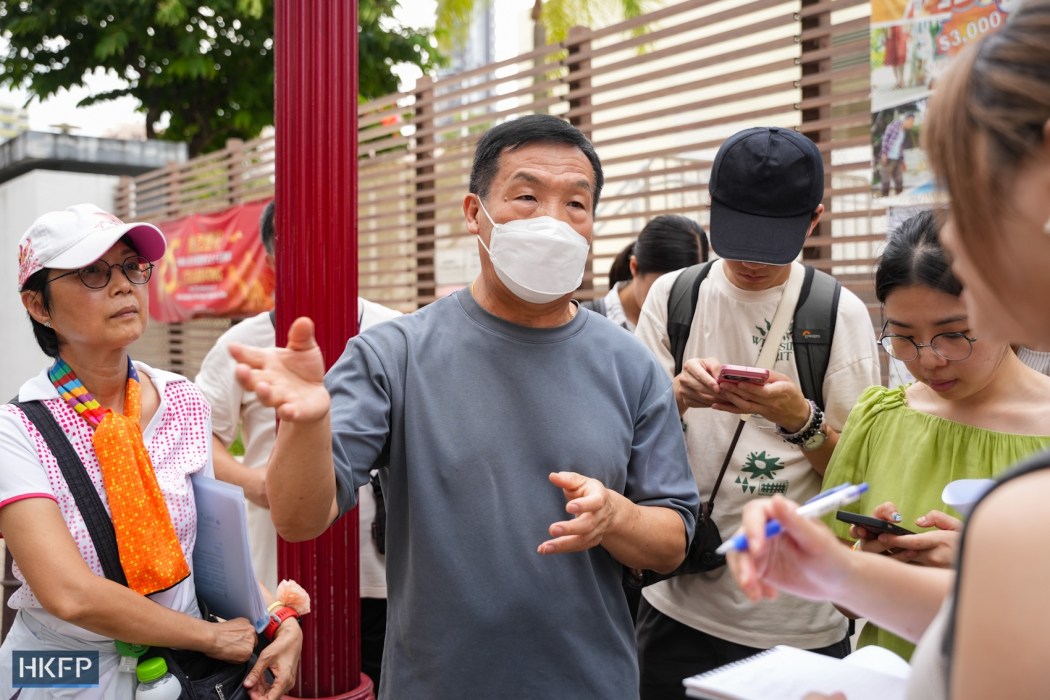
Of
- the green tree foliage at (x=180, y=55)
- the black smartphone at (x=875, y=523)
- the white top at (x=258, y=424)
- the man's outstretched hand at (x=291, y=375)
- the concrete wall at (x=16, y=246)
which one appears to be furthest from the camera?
the green tree foliage at (x=180, y=55)

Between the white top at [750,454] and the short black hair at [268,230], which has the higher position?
the short black hair at [268,230]

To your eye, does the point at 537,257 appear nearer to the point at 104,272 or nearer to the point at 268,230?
the point at 104,272

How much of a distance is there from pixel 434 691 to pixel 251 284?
374 inches

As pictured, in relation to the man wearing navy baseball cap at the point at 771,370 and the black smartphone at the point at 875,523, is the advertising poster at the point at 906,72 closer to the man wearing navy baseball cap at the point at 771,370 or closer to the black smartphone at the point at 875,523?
the man wearing navy baseball cap at the point at 771,370

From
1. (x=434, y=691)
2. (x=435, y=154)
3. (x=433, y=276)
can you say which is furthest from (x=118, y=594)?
(x=435, y=154)

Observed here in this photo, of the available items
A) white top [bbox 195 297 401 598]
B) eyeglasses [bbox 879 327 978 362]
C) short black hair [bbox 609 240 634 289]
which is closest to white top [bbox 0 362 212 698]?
white top [bbox 195 297 401 598]

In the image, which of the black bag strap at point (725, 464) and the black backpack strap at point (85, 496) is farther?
the black bag strap at point (725, 464)

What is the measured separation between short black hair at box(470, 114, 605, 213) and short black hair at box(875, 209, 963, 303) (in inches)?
26.7

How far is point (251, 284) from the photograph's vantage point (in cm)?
1067

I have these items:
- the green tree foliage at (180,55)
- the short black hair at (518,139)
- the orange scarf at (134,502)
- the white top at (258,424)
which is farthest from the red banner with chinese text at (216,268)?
the short black hair at (518,139)

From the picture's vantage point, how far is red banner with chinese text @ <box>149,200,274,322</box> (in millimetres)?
10570

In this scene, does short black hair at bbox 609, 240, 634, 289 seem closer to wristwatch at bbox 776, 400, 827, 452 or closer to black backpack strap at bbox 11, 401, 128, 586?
wristwatch at bbox 776, 400, 827, 452

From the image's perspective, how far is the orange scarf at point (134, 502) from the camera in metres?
1.92

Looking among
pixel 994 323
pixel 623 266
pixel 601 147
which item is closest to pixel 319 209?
pixel 994 323
